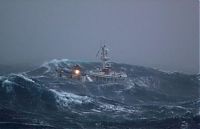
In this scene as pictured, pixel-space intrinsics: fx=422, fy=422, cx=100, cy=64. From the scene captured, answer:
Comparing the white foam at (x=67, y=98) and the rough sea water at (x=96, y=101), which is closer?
the rough sea water at (x=96, y=101)

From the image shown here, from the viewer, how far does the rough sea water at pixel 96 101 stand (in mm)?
13242

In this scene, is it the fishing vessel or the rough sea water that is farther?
the fishing vessel

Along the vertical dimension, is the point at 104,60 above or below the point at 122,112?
above

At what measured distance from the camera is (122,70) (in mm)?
21453

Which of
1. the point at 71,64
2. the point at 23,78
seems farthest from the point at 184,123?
the point at 71,64

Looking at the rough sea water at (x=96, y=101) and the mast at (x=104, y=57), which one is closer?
the rough sea water at (x=96, y=101)

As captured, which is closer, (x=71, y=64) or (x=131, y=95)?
(x=131, y=95)

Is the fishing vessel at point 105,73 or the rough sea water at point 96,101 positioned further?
the fishing vessel at point 105,73

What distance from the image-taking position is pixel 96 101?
1600cm

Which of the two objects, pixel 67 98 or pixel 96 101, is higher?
pixel 67 98

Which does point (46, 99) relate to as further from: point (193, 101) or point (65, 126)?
point (193, 101)

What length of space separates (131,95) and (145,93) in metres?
0.71

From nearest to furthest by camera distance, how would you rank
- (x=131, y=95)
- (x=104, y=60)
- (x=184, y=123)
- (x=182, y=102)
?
(x=184, y=123), (x=182, y=102), (x=131, y=95), (x=104, y=60)

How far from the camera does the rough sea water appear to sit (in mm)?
13242
